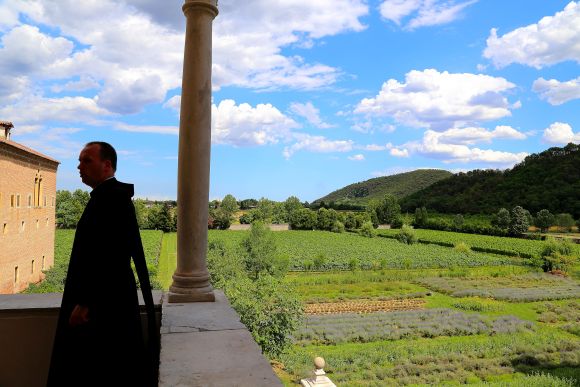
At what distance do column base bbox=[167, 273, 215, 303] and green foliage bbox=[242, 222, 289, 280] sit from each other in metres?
38.6

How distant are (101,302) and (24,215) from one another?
3175 cm

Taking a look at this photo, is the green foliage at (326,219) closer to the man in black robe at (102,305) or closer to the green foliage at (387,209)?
the green foliage at (387,209)

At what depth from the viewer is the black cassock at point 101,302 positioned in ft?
8.41

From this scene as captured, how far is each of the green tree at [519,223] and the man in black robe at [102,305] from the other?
8778 centimetres

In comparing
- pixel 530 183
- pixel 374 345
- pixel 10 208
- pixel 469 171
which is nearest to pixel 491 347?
pixel 374 345

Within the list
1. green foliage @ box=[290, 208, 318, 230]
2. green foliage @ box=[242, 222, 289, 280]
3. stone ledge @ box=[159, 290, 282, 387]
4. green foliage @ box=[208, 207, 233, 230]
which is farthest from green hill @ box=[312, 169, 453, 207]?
stone ledge @ box=[159, 290, 282, 387]

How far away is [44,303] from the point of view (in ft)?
13.1

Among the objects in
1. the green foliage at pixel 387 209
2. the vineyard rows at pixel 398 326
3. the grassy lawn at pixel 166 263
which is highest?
the green foliage at pixel 387 209

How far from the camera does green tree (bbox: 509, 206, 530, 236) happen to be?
80000mm

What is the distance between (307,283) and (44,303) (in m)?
41.8

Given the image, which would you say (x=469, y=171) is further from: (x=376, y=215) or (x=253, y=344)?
(x=253, y=344)

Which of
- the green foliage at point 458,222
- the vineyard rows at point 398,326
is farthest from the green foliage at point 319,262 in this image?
the green foliage at point 458,222

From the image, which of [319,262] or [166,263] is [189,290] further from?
[319,262]

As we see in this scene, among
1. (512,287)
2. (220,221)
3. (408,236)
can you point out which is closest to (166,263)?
(512,287)
